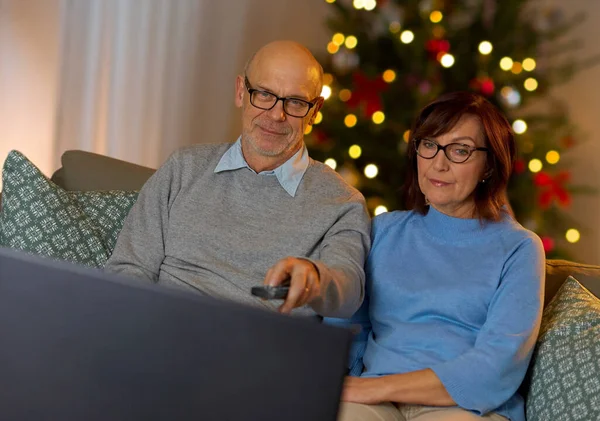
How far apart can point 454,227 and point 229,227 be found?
50cm

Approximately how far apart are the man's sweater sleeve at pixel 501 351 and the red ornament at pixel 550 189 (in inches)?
87.9

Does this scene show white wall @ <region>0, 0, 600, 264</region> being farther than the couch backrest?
Yes

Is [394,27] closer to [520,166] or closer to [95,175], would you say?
[520,166]

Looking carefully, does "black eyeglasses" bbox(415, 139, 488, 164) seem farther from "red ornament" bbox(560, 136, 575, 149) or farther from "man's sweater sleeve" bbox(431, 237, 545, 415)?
"red ornament" bbox(560, 136, 575, 149)

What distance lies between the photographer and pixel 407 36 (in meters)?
3.69

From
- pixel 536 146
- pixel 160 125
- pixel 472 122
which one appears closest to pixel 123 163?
pixel 472 122

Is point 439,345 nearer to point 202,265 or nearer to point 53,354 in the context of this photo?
point 202,265

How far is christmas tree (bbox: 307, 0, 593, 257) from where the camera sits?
371 centimetres

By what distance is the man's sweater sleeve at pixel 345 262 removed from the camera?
1487mm

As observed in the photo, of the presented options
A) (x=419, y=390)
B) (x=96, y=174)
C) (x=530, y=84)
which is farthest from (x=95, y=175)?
(x=530, y=84)

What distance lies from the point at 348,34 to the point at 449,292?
2321 mm

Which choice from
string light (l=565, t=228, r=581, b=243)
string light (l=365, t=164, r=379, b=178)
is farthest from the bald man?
string light (l=565, t=228, r=581, b=243)

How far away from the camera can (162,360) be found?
2.19ft

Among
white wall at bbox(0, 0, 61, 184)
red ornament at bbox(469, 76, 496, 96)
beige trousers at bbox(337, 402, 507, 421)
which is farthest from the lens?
red ornament at bbox(469, 76, 496, 96)
